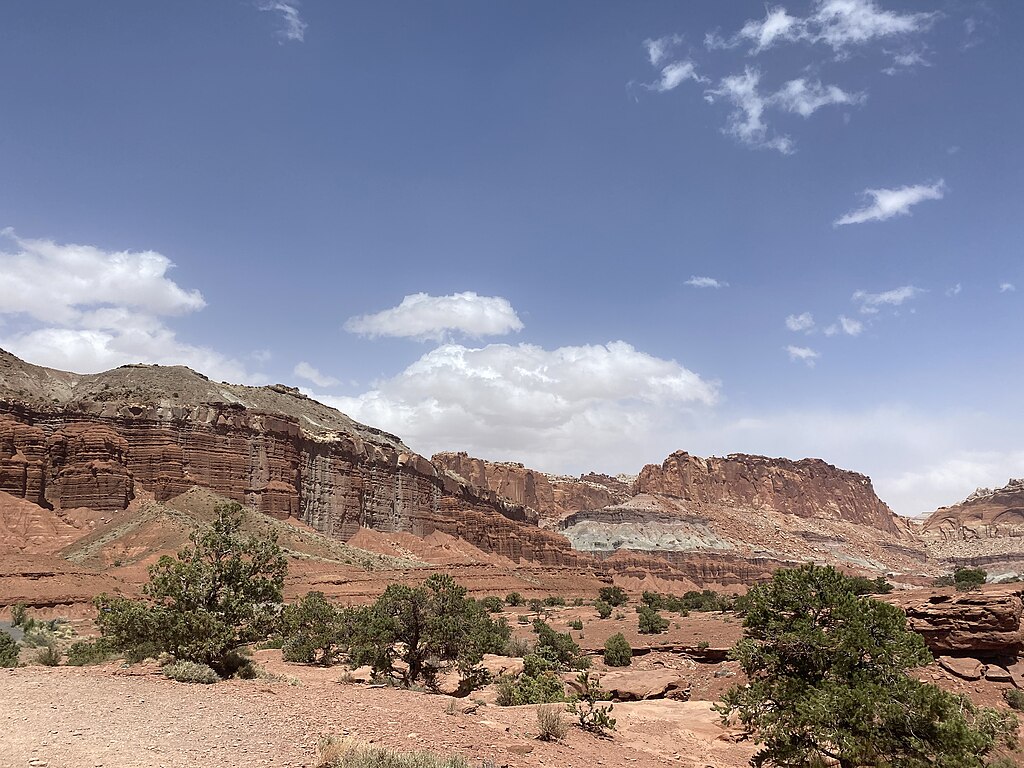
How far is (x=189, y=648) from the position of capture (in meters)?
14.1

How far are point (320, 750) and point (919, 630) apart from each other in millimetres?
17244

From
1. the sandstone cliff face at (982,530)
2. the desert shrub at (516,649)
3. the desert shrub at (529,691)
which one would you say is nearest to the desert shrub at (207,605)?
the desert shrub at (529,691)

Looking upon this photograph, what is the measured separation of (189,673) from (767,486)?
17903cm

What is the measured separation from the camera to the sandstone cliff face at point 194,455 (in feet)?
214

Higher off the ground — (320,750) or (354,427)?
(354,427)

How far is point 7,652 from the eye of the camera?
18.2 metres

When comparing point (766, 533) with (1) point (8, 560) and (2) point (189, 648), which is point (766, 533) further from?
(2) point (189, 648)

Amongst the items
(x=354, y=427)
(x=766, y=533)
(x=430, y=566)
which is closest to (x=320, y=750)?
(x=430, y=566)

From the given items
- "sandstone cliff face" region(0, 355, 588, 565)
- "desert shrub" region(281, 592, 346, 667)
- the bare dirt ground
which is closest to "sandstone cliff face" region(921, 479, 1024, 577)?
"sandstone cliff face" region(0, 355, 588, 565)

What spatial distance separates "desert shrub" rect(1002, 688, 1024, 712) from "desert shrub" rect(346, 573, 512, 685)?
1329cm

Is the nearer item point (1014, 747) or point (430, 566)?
point (1014, 747)

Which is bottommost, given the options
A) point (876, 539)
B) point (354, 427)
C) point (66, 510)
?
point (876, 539)

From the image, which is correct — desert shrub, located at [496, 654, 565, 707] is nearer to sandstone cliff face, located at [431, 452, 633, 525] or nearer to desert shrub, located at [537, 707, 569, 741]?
desert shrub, located at [537, 707, 569, 741]

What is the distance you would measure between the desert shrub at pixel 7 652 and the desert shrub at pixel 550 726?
14.0 meters
